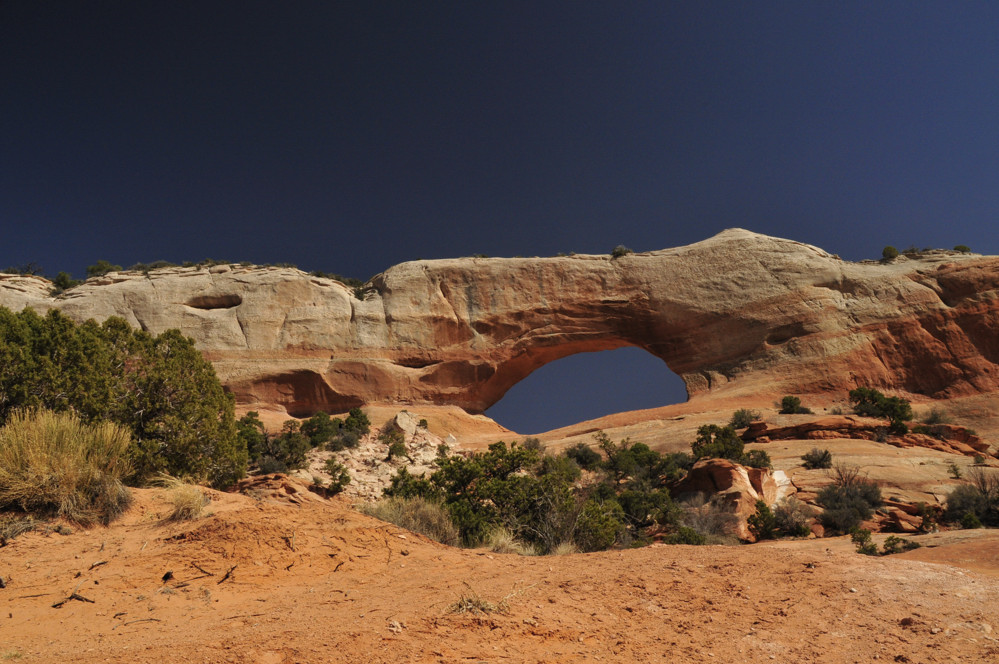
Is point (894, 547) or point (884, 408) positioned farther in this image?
point (884, 408)

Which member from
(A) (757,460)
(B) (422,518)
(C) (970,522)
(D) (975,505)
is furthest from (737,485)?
(B) (422,518)

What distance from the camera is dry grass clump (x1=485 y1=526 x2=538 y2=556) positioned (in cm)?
832

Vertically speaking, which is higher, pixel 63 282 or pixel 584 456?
pixel 63 282

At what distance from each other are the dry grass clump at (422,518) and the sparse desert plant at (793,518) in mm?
7261

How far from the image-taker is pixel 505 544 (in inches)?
332

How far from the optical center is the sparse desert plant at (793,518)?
1234cm

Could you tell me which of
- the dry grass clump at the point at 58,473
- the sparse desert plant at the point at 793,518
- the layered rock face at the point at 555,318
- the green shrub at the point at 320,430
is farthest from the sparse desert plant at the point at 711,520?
the layered rock face at the point at 555,318

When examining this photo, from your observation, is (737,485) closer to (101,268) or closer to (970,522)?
(970,522)

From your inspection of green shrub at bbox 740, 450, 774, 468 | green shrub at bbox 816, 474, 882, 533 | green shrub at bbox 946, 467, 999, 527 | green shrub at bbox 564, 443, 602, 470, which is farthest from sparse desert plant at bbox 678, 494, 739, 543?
green shrub at bbox 564, 443, 602, 470

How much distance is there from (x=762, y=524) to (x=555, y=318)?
22091mm

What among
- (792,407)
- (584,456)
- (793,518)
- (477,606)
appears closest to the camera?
(477,606)

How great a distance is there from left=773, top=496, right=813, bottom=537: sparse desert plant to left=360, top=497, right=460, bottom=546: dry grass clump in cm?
726

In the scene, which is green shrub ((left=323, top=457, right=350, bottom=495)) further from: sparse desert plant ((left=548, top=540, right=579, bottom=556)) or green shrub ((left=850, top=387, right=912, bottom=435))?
green shrub ((left=850, top=387, right=912, bottom=435))

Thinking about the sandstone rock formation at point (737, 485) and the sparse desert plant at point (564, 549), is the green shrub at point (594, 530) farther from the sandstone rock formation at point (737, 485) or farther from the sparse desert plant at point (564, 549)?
the sandstone rock formation at point (737, 485)
